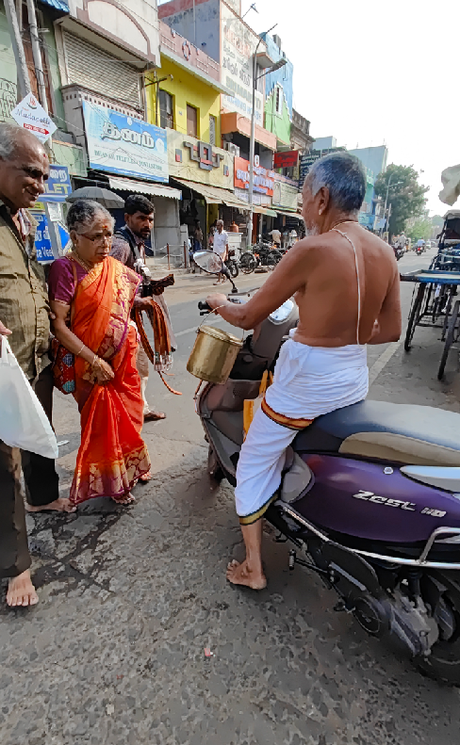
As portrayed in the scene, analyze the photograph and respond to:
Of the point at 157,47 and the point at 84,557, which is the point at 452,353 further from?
the point at 157,47

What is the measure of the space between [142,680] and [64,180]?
26.7 feet

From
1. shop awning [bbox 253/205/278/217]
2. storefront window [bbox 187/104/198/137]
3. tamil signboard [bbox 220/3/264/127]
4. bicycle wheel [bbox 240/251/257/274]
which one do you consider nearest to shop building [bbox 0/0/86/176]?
bicycle wheel [bbox 240/251/257/274]

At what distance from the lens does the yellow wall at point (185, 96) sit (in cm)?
1446

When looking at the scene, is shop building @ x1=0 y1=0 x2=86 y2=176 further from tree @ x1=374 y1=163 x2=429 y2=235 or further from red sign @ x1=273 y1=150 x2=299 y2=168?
tree @ x1=374 y1=163 x2=429 y2=235

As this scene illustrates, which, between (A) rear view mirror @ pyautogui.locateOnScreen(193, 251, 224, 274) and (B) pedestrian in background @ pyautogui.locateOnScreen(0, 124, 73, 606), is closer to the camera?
(B) pedestrian in background @ pyautogui.locateOnScreen(0, 124, 73, 606)

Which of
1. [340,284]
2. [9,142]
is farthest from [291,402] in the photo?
[9,142]

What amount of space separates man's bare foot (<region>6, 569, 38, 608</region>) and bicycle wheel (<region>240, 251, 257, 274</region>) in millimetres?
14115

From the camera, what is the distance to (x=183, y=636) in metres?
1.58

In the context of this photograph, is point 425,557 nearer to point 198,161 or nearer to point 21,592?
point 21,592

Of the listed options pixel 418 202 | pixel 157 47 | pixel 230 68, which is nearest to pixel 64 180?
pixel 157 47

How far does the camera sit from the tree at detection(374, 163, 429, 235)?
4406 cm

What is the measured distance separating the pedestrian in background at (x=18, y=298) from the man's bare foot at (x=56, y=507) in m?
0.53

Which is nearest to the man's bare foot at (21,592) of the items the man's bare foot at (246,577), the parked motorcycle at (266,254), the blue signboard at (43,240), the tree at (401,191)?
the man's bare foot at (246,577)

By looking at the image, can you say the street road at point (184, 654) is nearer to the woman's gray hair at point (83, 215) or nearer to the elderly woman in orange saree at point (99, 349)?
the elderly woman in orange saree at point (99, 349)
